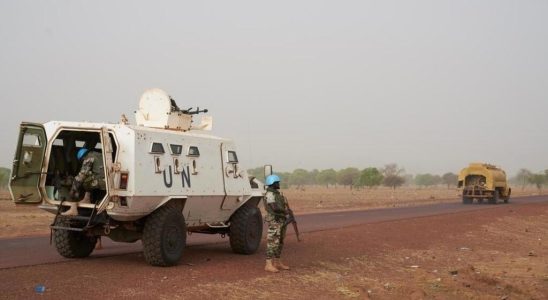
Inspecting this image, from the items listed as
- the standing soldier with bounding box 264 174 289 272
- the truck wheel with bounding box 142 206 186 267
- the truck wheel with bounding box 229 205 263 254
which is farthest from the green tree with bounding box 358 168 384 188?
the truck wheel with bounding box 142 206 186 267

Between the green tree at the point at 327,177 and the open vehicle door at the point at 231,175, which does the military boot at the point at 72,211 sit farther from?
the green tree at the point at 327,177

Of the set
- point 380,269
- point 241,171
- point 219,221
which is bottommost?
point 380,269

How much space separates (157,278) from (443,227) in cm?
1535

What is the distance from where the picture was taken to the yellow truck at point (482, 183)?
44531mm

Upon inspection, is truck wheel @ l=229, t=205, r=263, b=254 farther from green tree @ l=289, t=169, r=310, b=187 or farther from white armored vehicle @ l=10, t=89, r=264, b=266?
green tree @ l=289, t=169, r=310, b=187

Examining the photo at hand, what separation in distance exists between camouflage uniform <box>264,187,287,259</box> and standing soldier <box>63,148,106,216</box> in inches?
114

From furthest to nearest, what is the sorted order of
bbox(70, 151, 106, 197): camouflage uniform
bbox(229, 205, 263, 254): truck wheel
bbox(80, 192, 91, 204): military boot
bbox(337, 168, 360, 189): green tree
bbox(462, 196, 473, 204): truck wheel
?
bbox(337, 168, 360, 189): green tree
bbox(462, 196, 473, 204): truck wheel
bbox(229, 205, 263, 254): truck wheel
bbox(80, 192, 91, 204): military boot
bbox(70, 151, 106, 197): camouflage uniform

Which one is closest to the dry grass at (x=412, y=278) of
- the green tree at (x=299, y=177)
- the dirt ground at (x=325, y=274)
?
the dirt ground at (x=325, y=274)

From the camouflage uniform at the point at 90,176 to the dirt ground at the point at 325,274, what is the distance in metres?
1.38

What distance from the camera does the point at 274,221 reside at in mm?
10945

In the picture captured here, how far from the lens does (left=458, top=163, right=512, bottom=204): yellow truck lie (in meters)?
44.5

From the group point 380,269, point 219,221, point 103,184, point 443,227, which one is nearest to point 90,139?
point 103,184

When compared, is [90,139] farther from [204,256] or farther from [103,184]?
[204,256]

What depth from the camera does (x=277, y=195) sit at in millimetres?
10969
